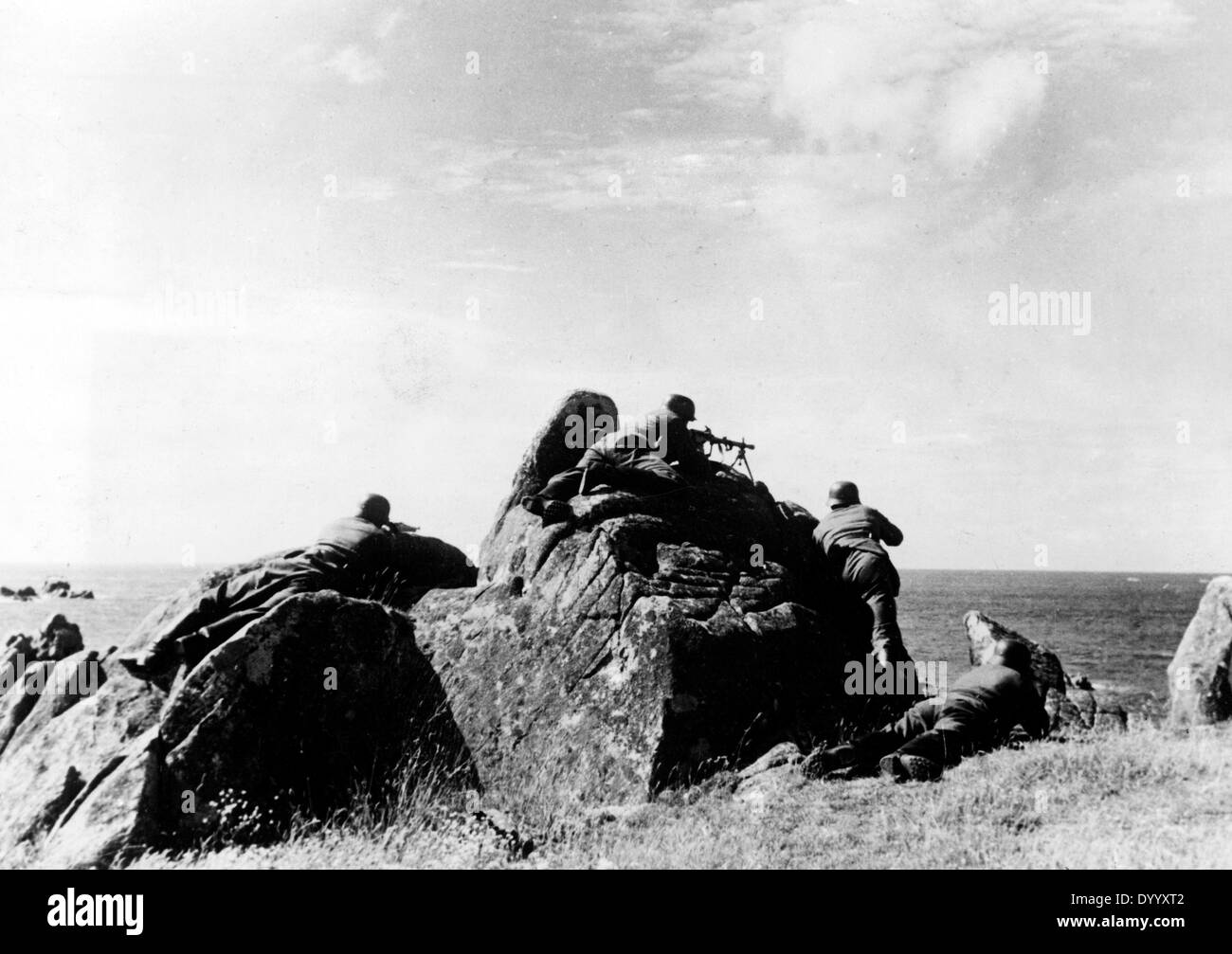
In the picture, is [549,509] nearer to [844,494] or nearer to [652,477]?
[652,477]

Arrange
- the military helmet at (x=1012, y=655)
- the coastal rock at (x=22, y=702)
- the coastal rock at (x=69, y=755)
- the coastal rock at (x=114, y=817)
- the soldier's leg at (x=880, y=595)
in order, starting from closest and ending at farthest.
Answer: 1. the coastal rock at (x=114, y=817)
2. the coastal rock at (x=69, y=755)
3. the military helmet at (x=1012, y=655)
4. the coastal rock at (x=22, y=702)
5. the soldier's leg at (x=880, y=595)

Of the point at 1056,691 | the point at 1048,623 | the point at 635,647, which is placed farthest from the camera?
the point at 1048,623

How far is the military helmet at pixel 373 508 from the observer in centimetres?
1306

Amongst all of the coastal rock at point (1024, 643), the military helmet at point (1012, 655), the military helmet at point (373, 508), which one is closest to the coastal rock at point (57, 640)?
the military helmet at point (373, 508)

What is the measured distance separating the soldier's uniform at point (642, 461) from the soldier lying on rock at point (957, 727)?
4568 mm

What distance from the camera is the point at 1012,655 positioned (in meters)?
11.5

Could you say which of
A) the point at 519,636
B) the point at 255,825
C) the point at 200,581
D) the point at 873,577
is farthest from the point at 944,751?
the point at 200,581

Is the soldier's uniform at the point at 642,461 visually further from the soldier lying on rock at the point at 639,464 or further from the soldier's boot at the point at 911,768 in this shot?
the soldier's boot at the point at 911,768

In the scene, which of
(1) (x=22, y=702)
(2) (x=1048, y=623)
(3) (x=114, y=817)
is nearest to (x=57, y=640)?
(1) (x=22, y=702)

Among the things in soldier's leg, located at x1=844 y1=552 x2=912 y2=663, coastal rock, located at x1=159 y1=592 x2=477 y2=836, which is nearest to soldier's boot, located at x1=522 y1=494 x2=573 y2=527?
coastal rock, located at x1=159 y1=592 x2=477 y2=836

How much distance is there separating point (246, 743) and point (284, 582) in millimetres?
2565

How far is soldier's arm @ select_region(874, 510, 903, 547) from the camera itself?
46.1ft
